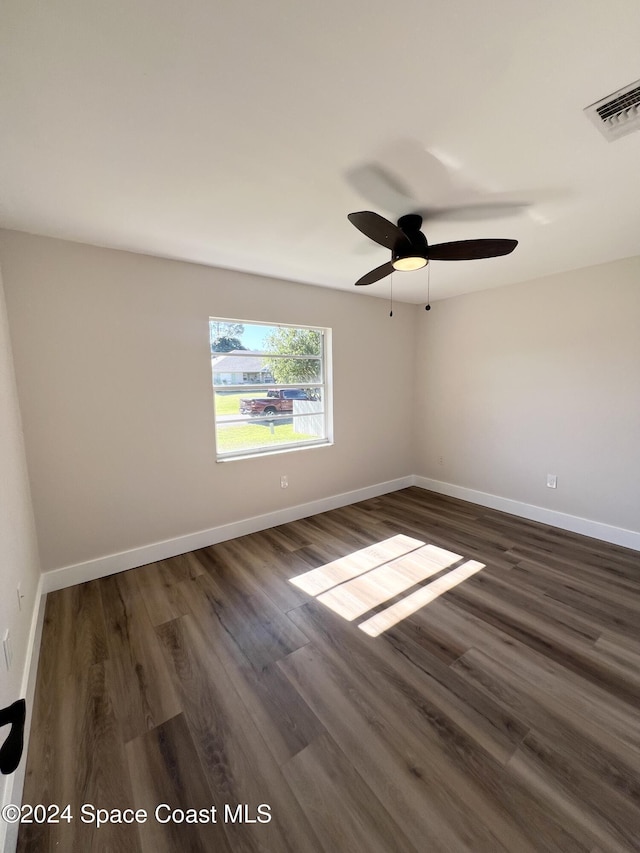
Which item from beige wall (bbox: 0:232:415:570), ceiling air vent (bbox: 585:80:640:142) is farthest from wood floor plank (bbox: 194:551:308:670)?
ceiling air vent (bbox: 585:80:640:142)

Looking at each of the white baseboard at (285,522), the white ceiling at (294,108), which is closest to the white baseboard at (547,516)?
the white baseboard at (285,522)

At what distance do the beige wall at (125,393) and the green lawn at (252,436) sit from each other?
0.19 meters

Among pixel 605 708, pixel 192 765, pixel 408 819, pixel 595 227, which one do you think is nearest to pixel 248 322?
pixel 595 227

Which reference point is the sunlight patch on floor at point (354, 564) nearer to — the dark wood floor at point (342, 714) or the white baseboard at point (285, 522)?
the dark wood floor at point (342, 714)

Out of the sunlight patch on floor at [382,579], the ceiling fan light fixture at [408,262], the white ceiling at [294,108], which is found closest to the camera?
the white ceiling at [294,108]

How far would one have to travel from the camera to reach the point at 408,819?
112 centimetres

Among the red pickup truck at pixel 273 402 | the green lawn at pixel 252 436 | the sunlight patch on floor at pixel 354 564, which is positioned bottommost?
the sunlight patch on floor at pixel 354 564

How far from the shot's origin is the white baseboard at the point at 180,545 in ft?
8.04

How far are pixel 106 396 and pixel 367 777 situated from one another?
2.70 m

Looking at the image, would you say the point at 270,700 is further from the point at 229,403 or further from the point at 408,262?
the point at 408,262

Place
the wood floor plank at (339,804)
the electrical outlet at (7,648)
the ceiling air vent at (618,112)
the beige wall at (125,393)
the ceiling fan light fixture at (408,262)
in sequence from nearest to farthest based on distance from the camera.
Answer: the wood floor plank at (339,804) → the ceiling air vent at (618,112) → the electrical outlet at (7,648) → the ceiling fan light fixture at (408,262) → the beige wall at (125,393)

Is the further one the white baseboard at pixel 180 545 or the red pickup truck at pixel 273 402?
the red pickup truck at pixel 273 402

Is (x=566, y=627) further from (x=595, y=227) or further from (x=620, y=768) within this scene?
(x=595, y=227)

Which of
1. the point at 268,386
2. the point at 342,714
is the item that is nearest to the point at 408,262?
the point at 268,386
